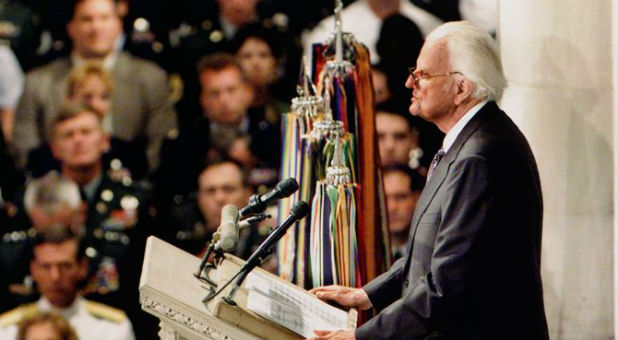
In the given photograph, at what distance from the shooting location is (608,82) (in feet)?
14.0

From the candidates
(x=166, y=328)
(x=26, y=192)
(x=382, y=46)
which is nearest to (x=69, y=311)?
(x=26, y=192)

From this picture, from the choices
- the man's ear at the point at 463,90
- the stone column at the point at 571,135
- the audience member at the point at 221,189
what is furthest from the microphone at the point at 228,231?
the audience member at the point at 221,189

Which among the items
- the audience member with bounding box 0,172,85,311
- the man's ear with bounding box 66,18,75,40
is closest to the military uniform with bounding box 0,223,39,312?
the audience member with bounding box 0,172,85,311

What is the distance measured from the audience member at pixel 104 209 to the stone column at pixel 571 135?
1997 millimetres

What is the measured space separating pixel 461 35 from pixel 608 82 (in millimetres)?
1599

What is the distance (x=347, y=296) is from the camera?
3221 mm

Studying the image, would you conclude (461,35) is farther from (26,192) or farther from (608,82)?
(26,192)

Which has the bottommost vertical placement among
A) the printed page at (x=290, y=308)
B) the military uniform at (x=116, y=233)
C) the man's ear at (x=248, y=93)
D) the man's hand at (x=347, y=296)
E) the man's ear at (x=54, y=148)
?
the military uniform at (x=116, y=233)

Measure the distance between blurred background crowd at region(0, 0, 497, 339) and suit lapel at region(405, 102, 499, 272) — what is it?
2.32 m

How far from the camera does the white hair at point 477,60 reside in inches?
113

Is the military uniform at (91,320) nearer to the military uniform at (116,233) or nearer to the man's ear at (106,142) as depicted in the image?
the military uniform at (116,233)

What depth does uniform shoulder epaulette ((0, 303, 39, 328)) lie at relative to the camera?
17.1 feet

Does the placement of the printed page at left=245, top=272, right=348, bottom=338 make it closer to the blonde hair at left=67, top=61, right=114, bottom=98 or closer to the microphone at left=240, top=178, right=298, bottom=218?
the microphone at left=240, top=178, right=298, bottom=218

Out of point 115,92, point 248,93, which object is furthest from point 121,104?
point 248,93
